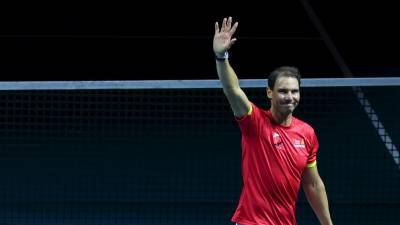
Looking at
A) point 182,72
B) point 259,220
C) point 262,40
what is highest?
point 262,40

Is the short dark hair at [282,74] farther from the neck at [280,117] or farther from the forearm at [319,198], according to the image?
the forearm at [319,198]

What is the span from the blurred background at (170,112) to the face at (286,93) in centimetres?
376

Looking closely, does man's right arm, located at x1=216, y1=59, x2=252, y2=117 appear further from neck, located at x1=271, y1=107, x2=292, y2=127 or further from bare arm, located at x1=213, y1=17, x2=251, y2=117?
neck, located at x1=271, y1=107, x2=292, y2=127

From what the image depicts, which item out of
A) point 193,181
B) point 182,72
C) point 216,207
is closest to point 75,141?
point 193,181

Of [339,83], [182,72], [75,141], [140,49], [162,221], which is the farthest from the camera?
[140,49]

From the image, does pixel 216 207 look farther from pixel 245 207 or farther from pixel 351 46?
pixel 351 46

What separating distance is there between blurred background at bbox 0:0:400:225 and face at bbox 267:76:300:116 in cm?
376

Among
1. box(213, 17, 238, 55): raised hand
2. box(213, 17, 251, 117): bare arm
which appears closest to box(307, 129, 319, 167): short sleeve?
box(213, 17, 251, 117): bare arm

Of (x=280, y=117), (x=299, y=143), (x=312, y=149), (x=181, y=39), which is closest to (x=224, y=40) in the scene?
(x=280, y=117)

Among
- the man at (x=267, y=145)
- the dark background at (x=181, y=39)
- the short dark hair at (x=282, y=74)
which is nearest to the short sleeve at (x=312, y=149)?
the man at (x=267, y=145)

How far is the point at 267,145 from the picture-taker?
559 cm

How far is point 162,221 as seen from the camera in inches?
392

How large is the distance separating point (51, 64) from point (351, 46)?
4.94 metres

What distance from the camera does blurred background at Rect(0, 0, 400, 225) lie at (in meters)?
10.3
